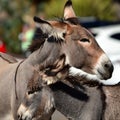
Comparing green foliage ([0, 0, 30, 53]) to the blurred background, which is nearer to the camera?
the blurred background

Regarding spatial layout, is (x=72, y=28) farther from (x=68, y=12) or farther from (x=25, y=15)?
(x=25, y=15)

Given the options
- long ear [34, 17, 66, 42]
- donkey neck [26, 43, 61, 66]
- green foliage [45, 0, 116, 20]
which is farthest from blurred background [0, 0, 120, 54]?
long ear [34, 17, 66, 42]

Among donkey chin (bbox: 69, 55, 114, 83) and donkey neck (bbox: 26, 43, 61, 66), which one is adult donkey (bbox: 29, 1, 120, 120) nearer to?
donkey chin (bbox: 69, 55, 114, 83)

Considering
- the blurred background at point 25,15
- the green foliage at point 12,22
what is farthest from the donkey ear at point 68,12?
the green foliage at point 12,22

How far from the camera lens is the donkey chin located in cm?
706

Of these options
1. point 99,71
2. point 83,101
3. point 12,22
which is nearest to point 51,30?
point 99,71

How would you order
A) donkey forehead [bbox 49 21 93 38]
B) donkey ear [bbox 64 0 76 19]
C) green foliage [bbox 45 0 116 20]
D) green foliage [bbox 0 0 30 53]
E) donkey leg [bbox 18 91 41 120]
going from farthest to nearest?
1. green foliage [bbox 45 0 116 20]
2. green foliage [bbox 0 0 30 53]
3. donkey ear [bbox 64 0 76 19]
4. donkey forehead [bbox 49 21 93 38]
5. donkey leg [bbox 18 91 41 120]

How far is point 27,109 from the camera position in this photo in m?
7.02

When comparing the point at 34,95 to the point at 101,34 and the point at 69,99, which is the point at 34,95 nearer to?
the point at 69,99

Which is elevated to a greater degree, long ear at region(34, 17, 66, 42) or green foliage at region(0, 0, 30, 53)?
long ear at region(34, 17, 66, 42)

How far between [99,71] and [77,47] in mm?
334

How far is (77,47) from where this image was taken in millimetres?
7109

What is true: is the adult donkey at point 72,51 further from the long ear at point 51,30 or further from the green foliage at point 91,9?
the green foliage at point 91,9

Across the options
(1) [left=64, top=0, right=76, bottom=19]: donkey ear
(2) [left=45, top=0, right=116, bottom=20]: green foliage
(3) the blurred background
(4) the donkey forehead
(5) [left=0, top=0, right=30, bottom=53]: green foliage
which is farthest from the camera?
(2) [left=45, top=0, right=116, bottom=20]: green foliage
